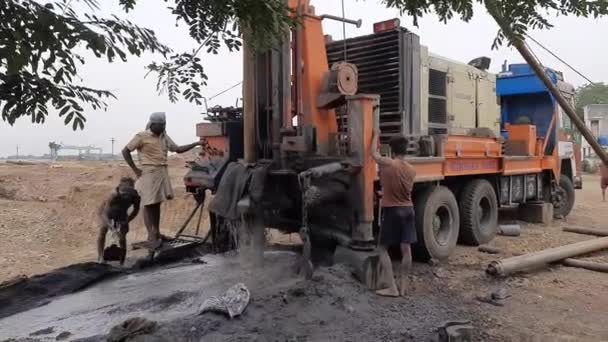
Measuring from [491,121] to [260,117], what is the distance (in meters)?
4.95

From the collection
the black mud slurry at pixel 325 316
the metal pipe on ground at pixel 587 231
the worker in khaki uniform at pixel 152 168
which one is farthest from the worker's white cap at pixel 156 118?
the metal pipe on ground at pixel 587 231

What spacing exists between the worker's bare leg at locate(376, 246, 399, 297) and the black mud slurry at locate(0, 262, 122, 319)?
3221 mm

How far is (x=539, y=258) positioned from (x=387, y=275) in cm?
250

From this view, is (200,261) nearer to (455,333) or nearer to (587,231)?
(455,333)

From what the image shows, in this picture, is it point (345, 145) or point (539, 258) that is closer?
point (345, 145)

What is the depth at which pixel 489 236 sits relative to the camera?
899cm

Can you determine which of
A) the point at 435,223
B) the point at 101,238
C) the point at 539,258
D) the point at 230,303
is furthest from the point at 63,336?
the point at 539,258

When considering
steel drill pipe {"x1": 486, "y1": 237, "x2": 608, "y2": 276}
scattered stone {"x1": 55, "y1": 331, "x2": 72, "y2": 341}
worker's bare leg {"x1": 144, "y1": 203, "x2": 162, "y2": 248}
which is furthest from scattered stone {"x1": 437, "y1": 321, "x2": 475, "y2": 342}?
worker's bare leg {"x1": 144, "y1": 203, "x2": 162, "y2": 248}

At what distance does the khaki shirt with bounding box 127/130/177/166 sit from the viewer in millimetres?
7230

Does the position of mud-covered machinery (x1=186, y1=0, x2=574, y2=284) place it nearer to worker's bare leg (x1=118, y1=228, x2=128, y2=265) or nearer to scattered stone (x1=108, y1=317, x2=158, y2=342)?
worker's bare leg (x1=118, y1=228, x2=128, y2=265)

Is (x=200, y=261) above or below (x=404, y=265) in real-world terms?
below

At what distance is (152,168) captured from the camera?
7.29 m

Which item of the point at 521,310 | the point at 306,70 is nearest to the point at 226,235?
the point at 306,70

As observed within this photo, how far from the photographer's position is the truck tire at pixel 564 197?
12414 mm
